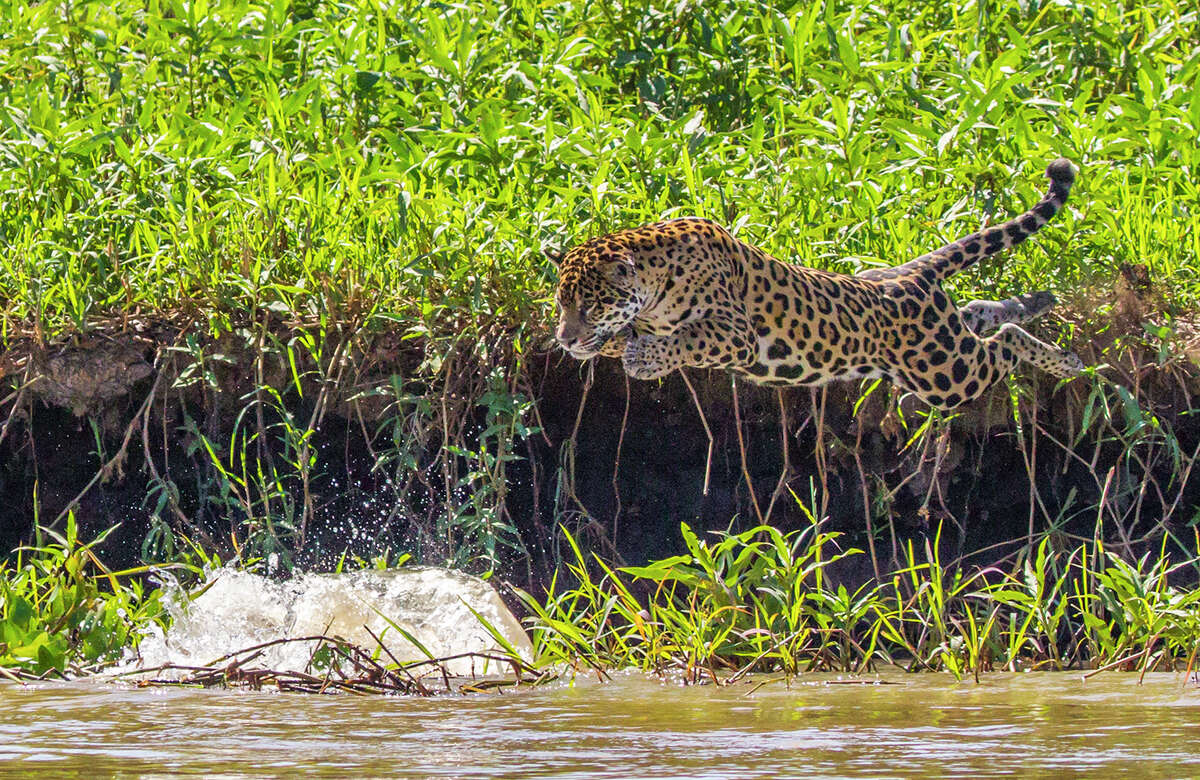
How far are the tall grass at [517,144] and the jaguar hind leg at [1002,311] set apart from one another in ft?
0.73

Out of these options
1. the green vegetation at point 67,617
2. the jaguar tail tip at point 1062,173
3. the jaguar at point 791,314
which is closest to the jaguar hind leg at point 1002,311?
the jaguar at point 791,314

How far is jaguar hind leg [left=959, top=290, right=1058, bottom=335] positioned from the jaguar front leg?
892 mm

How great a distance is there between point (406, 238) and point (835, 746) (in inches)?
110

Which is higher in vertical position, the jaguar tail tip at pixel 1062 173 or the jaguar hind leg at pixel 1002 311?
the jaguar tail tip at pixel 1062 173

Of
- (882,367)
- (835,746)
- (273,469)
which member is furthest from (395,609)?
(835,746)

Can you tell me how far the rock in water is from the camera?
487 cm

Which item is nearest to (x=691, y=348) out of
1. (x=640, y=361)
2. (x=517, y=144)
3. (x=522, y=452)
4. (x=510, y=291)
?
(x=640, y=361)

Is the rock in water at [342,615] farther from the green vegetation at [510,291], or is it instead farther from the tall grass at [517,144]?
the tall grass at [517,144]

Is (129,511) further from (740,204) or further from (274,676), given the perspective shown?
(740,204)

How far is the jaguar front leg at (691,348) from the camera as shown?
15.6 feet

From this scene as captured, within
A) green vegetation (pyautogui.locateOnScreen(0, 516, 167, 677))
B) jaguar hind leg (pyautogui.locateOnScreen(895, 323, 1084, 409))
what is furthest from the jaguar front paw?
green vegetation (pyautogui.locateOnScreen(0, 516, 167, 677))

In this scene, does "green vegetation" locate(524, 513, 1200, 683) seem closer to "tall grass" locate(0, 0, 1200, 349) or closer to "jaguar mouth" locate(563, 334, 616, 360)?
"jaguar mouth" locate(563, 334, 616, 360)

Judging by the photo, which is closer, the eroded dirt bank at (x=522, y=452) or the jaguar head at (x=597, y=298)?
the jaguar head at (x=597, y=298)

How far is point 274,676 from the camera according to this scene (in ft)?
14.3
